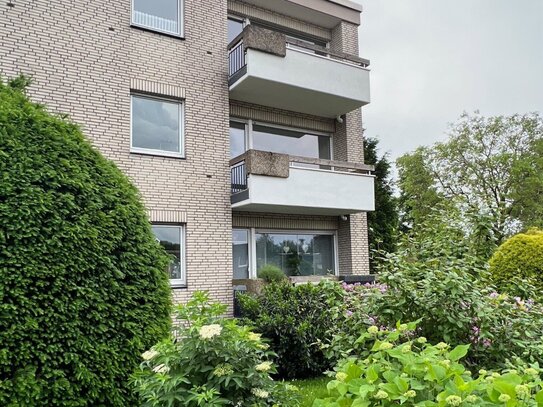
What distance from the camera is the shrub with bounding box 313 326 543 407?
176 centimetres

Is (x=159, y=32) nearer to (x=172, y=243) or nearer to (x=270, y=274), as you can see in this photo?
(x=172, y=243)

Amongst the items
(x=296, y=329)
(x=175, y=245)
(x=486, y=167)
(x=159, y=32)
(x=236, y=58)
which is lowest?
(x=296, y=329)

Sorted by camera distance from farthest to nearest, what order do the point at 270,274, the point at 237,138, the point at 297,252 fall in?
the point at 297,252, the point at 237,138, the point at 270,274

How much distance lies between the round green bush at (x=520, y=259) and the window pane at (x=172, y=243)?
6824 mm

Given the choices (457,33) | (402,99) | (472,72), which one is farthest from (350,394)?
(402,99)

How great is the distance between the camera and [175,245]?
10.7 metres

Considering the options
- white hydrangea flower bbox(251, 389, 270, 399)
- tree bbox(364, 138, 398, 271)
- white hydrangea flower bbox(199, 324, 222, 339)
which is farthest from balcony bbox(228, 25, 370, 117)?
white hydrangea flower bbox(251, 389, 270, 399)

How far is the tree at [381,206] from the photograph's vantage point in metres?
16.7

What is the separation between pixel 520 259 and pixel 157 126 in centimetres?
866

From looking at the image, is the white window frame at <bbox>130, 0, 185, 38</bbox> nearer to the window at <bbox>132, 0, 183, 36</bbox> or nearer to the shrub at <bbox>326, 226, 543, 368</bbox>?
the window at <bbox>132, 0, 183, 36</bbox>

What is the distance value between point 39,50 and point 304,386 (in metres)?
8.54

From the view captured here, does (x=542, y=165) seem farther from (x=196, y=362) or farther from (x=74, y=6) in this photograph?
(x=196, y=362)

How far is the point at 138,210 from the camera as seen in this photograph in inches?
186

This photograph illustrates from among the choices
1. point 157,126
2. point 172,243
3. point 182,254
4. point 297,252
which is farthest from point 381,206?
point 157,126
